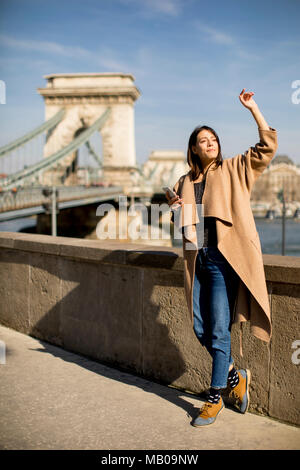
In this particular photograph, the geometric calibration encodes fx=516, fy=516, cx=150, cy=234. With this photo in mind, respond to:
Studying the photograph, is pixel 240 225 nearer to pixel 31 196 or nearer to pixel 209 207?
pixel 209 207

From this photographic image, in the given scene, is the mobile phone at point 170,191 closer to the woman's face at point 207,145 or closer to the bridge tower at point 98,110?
the woman's face at point 207,145

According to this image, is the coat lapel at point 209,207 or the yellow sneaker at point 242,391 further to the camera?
the yellow sneaker at point 242,391

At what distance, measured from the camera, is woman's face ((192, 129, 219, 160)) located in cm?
236

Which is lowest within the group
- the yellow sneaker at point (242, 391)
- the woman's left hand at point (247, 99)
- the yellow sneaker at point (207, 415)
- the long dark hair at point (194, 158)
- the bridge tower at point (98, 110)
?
the yellow sneaker at point (207, 415)

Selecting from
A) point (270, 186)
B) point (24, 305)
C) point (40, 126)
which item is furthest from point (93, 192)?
point (270, 186)

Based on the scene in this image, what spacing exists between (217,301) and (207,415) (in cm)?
54

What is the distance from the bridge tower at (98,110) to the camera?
34.9 metres

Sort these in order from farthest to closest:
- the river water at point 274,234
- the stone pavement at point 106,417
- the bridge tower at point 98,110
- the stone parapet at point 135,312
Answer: the bridge tower at point 98,110
the river water at point 274,234
the stone parapet at point 135,312
the stone pavement at point 106,417

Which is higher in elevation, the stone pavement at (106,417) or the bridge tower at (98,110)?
the bridge tower at (98,110)

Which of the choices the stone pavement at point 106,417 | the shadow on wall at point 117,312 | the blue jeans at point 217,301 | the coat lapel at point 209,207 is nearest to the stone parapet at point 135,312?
the shadow on wall at point 117,312

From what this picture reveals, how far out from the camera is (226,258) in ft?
7.40

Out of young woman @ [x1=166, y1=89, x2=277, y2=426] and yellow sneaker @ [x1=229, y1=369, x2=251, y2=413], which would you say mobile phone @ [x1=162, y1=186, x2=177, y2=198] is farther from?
yellow sneaker @ [x1=229, y1=369, x2=251, y2=413]

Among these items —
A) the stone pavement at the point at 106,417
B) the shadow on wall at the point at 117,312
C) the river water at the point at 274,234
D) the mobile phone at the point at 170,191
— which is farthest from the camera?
the river water at the point at 274,234

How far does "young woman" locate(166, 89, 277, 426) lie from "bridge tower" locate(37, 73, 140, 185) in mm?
32577
